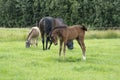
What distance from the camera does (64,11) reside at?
7694 cm

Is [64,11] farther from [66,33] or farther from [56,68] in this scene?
[56,68]

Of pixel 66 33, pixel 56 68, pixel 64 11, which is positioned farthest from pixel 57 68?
pixel 64 11

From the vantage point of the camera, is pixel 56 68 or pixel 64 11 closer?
pixel 56 68

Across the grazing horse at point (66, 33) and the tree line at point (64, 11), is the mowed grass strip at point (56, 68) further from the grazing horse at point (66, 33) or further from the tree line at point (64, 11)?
the tree line at point (64, 11)

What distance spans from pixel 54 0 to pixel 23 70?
62036 mm

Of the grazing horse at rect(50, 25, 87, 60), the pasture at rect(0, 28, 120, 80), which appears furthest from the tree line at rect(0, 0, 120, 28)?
the pasture at rect(0, 28, 120, 80)

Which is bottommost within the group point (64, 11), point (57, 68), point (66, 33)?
point (64, 11)

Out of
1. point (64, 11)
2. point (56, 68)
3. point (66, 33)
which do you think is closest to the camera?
point (56, 68)

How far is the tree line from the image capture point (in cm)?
6869

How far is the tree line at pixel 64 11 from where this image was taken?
6869 cm

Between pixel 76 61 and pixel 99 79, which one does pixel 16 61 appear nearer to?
pixel 76 61

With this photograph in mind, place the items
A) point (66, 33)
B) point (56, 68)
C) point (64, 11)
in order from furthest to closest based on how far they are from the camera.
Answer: point (64, 11) < point (66, 33) < point (56, 68)

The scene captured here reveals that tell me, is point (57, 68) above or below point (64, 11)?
above

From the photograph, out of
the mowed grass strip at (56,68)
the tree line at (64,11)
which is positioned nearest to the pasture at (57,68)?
the mowed grass strip at (56,68)
